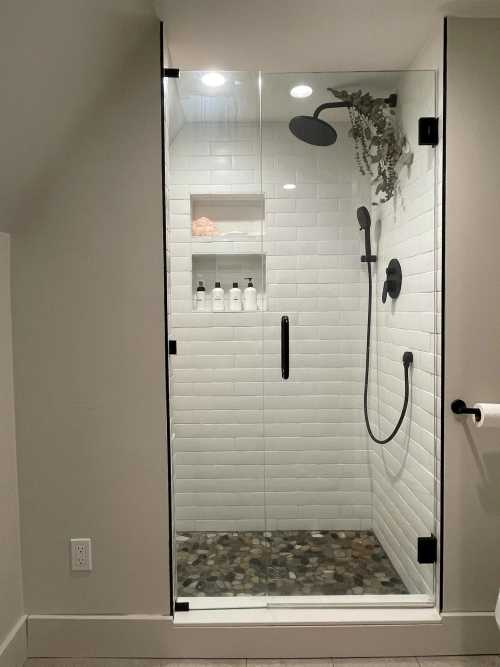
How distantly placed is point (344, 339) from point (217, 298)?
2.07 feet

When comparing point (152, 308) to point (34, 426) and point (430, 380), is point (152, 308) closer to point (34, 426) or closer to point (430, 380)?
point (34, 426)

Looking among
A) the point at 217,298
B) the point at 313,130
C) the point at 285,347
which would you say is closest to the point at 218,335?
the point at 217,298

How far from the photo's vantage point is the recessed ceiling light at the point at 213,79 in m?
1.95

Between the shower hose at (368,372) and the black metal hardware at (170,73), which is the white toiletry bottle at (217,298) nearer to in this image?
the shower hose at (368,372)

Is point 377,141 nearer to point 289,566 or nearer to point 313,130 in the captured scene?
point 313,130

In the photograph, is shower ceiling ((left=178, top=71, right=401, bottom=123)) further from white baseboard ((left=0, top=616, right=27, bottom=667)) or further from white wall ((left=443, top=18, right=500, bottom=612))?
white baseboard ((left=0, top=616, right=27, bottom=667))

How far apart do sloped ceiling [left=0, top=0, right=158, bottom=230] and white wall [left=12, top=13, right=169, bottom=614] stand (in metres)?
0.07

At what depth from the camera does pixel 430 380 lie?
1.89 m

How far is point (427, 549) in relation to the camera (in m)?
1.85

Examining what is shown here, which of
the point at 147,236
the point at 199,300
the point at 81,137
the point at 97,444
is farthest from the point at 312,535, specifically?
the point at 81,137

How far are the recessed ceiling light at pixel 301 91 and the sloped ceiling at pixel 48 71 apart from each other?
0.59 meters

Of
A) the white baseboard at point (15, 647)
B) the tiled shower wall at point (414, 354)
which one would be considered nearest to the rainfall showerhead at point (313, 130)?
the tiled shower wall at point (414, 354)

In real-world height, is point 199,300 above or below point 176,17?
below

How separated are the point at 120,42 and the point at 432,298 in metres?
1.47
